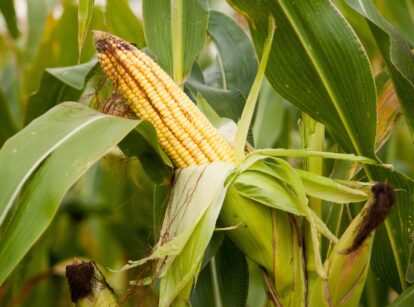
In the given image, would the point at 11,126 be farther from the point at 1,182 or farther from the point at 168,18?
the point at 1,182

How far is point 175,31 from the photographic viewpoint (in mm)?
1211

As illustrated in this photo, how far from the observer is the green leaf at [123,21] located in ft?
5.60

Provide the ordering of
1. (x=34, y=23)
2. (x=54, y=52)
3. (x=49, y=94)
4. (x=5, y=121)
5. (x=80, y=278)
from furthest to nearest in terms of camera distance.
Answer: (x=34, y=23) < (x=54, y=52) < (x=5, y=121) < (x=49, y=94) < (x=80, y=278)

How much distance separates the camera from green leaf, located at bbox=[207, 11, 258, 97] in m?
1.45

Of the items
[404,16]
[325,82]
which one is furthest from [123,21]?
[325,82]

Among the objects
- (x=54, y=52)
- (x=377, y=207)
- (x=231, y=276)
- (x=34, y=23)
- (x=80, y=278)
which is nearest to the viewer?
(x=377, y=207)

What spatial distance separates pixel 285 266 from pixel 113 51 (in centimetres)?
42

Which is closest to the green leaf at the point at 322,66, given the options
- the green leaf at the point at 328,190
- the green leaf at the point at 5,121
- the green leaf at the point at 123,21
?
the green leaf at the point at 328,190

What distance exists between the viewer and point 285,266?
963 millimetres

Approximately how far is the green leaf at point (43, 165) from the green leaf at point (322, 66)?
31 centimetres

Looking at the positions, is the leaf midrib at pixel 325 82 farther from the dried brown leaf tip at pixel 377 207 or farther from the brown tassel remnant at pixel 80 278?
the brown tassel remnant at pixel 80 278

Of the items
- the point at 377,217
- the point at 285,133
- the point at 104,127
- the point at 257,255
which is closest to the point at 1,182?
the point at 104,127

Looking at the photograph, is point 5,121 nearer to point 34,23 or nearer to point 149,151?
point 34,23

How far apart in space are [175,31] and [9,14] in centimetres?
68
